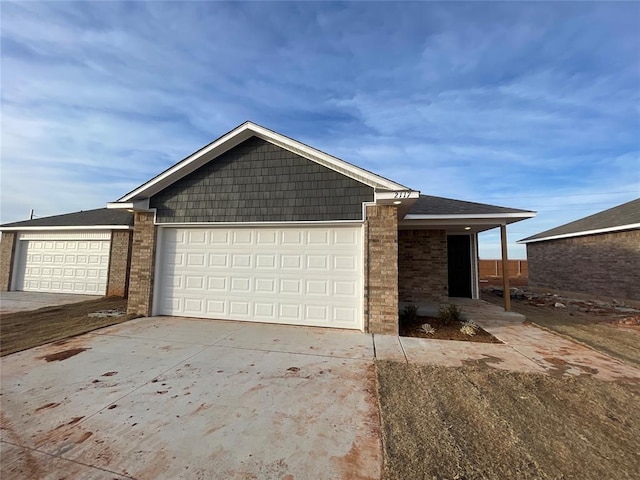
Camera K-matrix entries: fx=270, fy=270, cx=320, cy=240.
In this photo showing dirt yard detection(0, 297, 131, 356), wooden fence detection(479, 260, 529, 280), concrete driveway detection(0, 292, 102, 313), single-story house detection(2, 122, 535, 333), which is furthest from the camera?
wooden fence detection(479, 260, 529, 280)

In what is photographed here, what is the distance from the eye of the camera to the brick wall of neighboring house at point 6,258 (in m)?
12.7

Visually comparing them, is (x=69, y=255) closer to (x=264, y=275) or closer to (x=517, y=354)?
(x=264, y=275)

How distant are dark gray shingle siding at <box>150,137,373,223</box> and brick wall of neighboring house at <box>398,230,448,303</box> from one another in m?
4.07

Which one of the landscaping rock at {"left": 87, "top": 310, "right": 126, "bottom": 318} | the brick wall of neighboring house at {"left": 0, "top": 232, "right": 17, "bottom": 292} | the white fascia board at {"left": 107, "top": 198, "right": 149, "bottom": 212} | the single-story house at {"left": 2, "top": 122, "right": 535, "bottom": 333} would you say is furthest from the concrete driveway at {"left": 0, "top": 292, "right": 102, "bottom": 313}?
the white fascia board at {"left": 107, "top": 198, "right": 149, "bottom": 212}

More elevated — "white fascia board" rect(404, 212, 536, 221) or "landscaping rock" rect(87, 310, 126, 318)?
"white fascia board" rect(404, 212, 536, 221)

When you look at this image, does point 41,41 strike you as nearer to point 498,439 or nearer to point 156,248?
point 156,248

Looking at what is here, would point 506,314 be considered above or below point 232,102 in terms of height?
below

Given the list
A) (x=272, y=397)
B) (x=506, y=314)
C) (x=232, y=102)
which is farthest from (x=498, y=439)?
(x=232, y=102)

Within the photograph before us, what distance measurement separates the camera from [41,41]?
19.6ft

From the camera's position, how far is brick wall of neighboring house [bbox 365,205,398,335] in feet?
20.6

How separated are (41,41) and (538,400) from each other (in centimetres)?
1126

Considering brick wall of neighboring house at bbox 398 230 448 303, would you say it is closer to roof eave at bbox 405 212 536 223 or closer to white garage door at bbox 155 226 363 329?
roof eave at bbox 405 212 536 223

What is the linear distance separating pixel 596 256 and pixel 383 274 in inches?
528

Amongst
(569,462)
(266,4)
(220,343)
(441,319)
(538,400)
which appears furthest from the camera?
(441,319)
